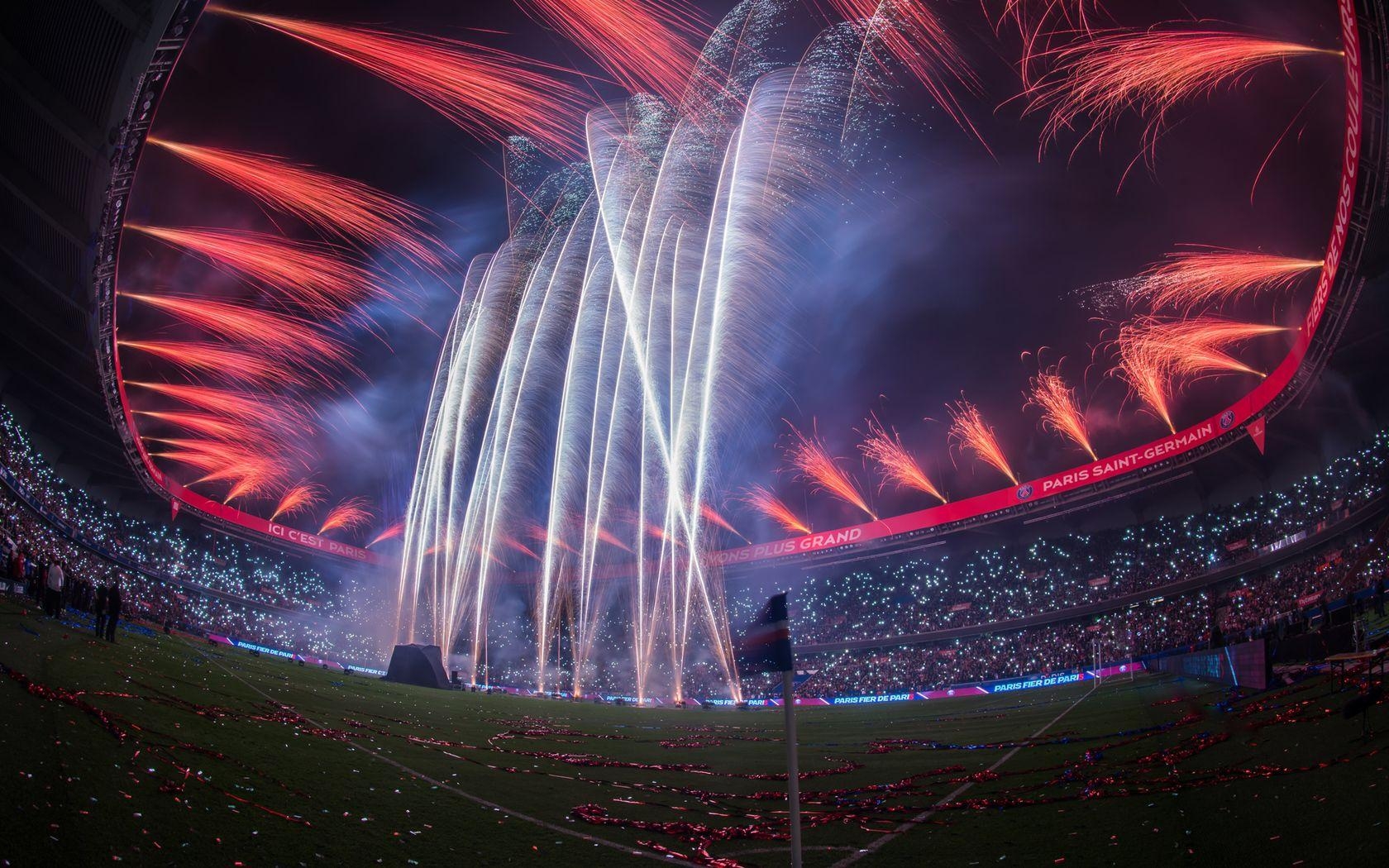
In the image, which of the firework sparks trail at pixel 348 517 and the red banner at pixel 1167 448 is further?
the firework sparks trail at pixel 348 517

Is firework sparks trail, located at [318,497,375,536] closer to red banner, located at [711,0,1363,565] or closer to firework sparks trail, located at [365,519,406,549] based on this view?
firework sparks trail, located at [365,519,406,549]

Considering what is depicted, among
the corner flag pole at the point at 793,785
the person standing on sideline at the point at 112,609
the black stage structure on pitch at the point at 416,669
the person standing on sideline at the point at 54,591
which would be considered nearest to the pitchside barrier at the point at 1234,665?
the corner flag pole at the point at 793,785

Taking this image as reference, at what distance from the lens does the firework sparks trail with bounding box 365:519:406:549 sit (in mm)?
74188

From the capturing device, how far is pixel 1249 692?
679 inches

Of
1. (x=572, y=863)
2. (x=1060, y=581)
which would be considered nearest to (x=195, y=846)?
(x=572, y=863)

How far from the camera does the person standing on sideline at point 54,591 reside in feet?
68.1

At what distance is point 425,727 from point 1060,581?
1932 inches

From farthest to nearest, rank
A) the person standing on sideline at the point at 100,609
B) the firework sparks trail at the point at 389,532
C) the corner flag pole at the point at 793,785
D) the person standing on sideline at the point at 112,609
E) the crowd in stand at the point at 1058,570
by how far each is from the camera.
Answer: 1. the firework sparks trail at the point at 389,532
2. the crowd in stand at the point at 1058,570
3. the person standing on sideline at the point at 100,609
4. the person standing on sideline at the point at 112,609
5. the corner flag pole at the point at 793,785

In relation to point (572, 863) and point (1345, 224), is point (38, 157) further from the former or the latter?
point (1345, 224)

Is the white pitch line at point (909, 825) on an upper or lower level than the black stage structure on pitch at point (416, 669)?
lower

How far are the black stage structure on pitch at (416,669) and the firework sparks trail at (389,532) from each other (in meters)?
44.7

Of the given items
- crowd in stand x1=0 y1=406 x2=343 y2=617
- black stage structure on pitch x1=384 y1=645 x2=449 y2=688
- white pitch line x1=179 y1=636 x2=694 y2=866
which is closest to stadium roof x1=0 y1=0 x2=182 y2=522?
crowd in stand x1=0 y1=406 x2=343 y2=617

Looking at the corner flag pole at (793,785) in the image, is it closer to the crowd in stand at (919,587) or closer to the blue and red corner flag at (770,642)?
the blue and red corner flag at (770,642)

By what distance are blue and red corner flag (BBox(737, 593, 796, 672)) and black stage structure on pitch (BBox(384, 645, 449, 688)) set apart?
28152 millimetres
